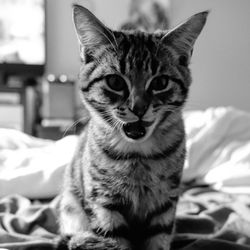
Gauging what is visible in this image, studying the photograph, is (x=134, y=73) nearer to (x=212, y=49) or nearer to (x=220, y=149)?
(x=220, y=149)

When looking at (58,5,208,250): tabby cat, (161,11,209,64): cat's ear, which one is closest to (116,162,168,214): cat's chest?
(58,5,208,250): tabby cat

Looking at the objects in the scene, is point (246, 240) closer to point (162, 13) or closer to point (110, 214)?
point (110, 214)

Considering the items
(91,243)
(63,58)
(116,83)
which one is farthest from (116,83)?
(63,58)

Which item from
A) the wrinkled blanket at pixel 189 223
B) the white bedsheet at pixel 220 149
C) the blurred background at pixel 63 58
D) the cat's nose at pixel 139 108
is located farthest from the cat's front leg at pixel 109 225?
the blurred background at pixel 63 58

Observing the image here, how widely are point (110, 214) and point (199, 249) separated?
0.21 m

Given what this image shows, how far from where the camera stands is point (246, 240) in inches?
36.2

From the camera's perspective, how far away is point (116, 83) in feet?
2.89

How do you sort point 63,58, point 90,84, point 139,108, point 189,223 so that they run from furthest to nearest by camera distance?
1. point 63,58
2. point 189,223
3. point 90,84
4. point 139,108

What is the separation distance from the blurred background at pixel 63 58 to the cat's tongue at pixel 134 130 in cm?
194

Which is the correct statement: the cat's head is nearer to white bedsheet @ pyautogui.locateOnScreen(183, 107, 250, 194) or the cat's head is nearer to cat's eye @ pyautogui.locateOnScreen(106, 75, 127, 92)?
cat's eye @ pyautogui.locateOnScreen(106, 75, 127, 92)

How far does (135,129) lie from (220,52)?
262cm

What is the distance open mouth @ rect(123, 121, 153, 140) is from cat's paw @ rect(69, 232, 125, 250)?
240 millimetres

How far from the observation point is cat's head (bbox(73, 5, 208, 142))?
0.86 m

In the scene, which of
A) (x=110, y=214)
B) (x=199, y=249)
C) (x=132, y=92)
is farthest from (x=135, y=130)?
(x=199, y=249)
